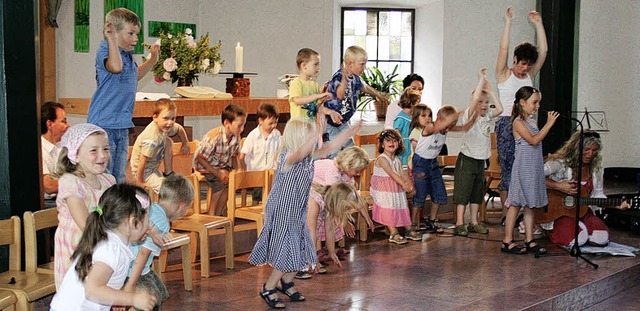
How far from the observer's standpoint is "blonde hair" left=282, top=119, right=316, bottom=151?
5.45 m

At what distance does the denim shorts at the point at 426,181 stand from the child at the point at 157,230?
342cm

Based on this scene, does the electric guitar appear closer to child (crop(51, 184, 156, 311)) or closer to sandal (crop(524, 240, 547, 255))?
sandal (crop(524, 240, 547, 255))

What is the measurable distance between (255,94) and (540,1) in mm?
3574

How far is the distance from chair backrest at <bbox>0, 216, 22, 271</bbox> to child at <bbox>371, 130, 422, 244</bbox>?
125 inches

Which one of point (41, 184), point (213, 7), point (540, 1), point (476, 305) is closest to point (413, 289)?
point (476, 305)

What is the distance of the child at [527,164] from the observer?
7062mm

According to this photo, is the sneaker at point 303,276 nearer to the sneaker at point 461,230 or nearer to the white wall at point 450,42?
the sneaker at point 461,230

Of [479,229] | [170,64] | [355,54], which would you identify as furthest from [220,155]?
[479,229]

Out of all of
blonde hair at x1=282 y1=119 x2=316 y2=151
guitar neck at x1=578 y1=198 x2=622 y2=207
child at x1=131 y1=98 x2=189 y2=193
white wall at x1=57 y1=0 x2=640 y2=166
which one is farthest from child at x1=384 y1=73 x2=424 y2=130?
blonde hair at x1=282 y1=119 x2=316 y2=151

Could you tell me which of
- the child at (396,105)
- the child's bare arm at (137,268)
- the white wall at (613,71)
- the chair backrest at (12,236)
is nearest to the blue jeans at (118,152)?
the chair backrest at (12,236)

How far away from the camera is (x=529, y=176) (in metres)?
7.12

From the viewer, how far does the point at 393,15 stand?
1238cm

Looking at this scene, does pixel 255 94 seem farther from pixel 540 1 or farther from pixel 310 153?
pixel 310 153

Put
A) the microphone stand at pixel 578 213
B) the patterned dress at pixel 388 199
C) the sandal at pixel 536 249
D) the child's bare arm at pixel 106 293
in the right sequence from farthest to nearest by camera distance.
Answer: the patterned dress at pixel 388 199 → the sandal at pixel 536 249 → the microphone stand at pixel 578 213 → the child's bare arm at pixel 106 293
